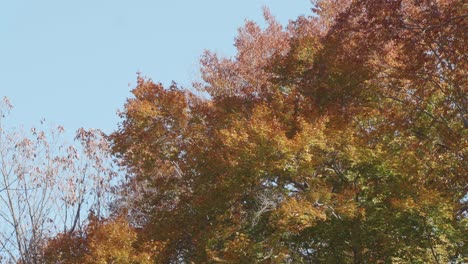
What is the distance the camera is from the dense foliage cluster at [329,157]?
39.2ft

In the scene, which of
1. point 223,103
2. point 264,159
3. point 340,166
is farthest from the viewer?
point 223,103

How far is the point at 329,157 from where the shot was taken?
41.5ft

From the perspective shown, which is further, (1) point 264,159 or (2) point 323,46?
(2) point 323,46

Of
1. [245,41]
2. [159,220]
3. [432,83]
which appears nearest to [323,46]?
[432,83]

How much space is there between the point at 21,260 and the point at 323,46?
9.56 metres

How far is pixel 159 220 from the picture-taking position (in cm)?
1594

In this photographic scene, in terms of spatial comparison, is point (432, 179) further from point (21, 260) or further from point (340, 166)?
point (21, 260)

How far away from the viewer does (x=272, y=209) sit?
12.7m

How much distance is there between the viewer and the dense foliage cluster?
11938mm

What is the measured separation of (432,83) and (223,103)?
4868mm

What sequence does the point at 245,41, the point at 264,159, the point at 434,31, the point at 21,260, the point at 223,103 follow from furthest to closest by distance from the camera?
the point at 245,41, the point at 21,260, the point at 223,103, the point at 264,159, the point at 434,31

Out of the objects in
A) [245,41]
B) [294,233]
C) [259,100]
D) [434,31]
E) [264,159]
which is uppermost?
[245,41]

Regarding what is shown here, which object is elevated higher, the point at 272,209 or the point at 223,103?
the point at 223,103

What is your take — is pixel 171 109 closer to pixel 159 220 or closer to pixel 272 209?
pixel 159 220
